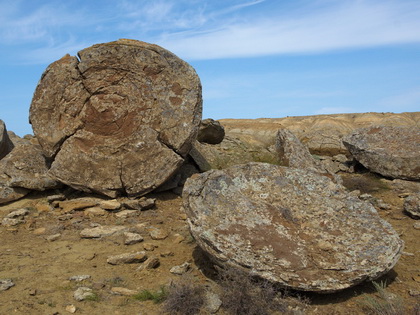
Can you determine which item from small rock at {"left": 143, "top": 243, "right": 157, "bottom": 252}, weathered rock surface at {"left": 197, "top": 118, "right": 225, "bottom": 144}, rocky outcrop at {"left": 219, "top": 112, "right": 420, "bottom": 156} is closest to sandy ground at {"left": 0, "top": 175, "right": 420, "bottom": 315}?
small rock at {"left": 143, "top": 243, "right": 157, "bottom": 252}

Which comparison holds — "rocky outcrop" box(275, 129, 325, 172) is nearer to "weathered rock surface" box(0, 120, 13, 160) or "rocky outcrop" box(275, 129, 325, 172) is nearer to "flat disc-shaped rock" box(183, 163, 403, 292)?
"flat disc-shaped rock" box(183, 163, 403, 292)

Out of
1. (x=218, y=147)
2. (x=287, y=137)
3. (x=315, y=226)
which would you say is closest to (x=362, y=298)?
(x=315, y=226)

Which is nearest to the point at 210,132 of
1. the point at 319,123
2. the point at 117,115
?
the point at 117,115

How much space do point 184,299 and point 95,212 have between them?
336cm

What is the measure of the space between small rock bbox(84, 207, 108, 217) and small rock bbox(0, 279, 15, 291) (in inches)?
90.1

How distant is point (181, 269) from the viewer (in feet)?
15.3

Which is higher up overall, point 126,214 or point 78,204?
point 78,204

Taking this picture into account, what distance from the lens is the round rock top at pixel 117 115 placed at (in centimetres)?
698

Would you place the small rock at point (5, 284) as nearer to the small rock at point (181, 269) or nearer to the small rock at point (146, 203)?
the small rock at point (181, 269)

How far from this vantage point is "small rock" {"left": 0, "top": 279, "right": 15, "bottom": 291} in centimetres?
422

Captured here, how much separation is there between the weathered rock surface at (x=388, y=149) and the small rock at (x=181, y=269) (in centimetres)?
623

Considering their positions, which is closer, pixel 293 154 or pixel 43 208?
pixel 43 208

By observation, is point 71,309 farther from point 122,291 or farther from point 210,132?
point 210,132

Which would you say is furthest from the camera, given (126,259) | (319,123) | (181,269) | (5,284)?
(319,123)
